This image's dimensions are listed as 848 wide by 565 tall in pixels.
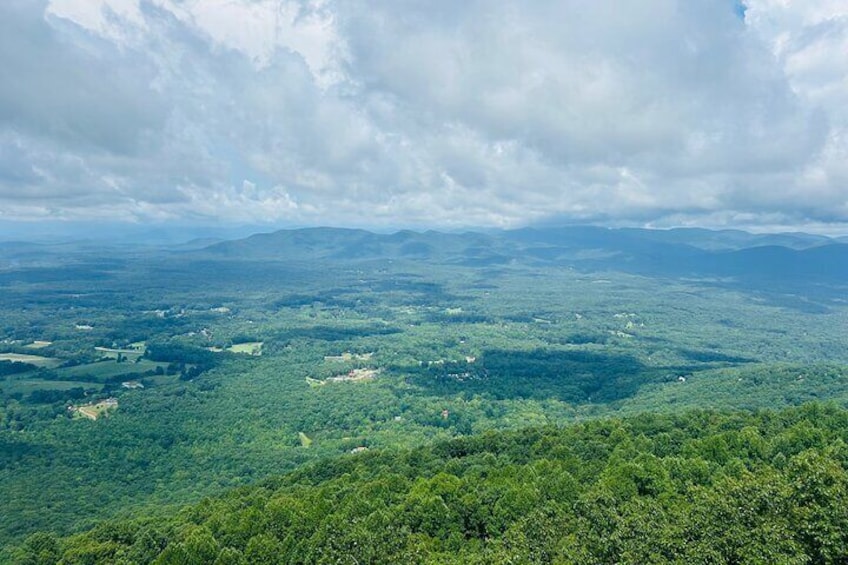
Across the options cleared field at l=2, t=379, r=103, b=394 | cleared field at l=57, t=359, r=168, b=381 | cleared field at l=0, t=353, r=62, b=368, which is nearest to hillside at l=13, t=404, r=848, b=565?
cleared field at l=2, t=379, r=103, b=394

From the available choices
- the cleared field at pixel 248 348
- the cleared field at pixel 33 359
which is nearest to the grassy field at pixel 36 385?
the cleared field at pixel 33 359

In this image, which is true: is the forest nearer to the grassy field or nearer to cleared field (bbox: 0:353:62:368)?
the grassy field

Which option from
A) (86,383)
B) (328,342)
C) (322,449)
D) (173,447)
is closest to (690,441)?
(322,449)

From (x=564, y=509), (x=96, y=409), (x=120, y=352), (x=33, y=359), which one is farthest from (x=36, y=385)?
(x=564, y=509)

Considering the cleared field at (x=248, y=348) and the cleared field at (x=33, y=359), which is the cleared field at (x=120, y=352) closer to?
the cleared field at (x=33, y=359)

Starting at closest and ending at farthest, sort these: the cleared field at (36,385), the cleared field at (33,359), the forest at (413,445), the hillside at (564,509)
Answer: the hillside at (564,509), the forest at (413,445), the cleared field at (36,385), the cleared field at (33,359)

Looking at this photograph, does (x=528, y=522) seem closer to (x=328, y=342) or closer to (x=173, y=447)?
(x=173, y=447)

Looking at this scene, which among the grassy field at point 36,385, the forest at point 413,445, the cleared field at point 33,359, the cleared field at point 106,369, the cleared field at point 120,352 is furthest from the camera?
the cleared field at point 120,352

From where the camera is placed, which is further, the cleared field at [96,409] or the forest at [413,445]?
the cleared field at [96,409]
